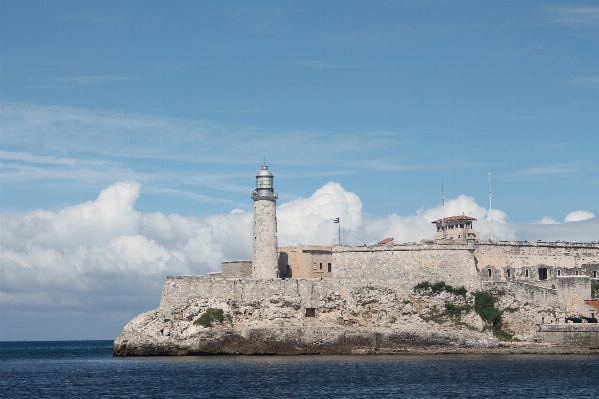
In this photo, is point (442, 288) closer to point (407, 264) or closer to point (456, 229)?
point (407, 264)

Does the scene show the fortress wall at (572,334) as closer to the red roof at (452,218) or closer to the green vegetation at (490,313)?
the green vegetation at (490,313)

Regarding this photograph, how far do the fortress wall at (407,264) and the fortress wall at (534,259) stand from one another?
1.24 m

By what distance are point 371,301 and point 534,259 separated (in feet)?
33.5

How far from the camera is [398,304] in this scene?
54688 millimetres

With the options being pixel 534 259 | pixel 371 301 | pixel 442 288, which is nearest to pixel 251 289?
pixel 371 301

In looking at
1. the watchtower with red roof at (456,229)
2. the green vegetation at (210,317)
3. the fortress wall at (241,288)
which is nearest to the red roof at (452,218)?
the watchtower with red roof at (456,229)

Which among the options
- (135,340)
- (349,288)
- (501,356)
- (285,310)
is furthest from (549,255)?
(135,340)

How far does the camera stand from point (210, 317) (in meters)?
54.1

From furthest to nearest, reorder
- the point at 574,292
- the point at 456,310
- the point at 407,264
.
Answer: the point at 407,264 < the point at 574,292 < the point at 456,310

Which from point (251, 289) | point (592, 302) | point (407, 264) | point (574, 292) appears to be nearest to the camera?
point (592, 302)

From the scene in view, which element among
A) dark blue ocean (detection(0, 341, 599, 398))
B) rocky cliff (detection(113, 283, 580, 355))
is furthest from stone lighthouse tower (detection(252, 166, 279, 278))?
dark blue ocean (detection(0, 341, 599, 398))

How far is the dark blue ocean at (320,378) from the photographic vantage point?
1469 inches

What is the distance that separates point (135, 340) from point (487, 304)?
65.3ft

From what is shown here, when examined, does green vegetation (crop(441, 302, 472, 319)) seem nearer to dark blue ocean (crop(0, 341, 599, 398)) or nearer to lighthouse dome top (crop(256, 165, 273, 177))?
dark blue ocean (crop(0, 341, 599, 398))
